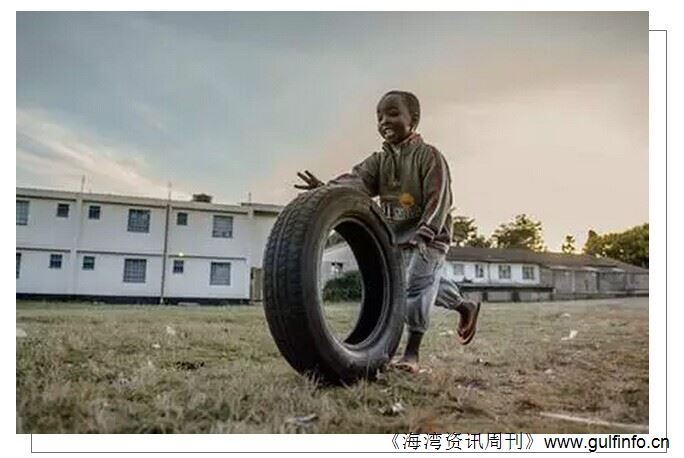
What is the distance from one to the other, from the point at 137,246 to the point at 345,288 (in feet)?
3.06

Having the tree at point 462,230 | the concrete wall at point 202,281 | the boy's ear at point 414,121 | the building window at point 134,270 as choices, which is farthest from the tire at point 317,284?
the building window at point 134,270

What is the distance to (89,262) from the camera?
110 inches

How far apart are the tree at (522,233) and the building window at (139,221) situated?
1.46 metres

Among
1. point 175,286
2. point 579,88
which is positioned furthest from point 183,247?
point 579,88

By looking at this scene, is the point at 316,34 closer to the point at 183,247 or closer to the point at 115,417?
the point at 183,247

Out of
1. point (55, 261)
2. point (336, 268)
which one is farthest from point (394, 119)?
point (55, 261)

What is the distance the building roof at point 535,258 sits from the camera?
2.75 m

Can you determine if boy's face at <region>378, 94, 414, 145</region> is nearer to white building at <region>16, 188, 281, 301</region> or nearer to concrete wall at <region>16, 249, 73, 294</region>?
Result: white building at <region>16, 188, 281, 301</region>

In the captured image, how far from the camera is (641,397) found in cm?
262

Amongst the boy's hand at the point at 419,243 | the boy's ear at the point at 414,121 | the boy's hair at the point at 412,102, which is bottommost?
the boy's hand at the point at 419,243

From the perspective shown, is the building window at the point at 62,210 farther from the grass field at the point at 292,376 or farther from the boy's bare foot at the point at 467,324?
the boy's bare foot at the point at 467,324

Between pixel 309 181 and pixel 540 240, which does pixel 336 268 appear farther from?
pixel 540 240
